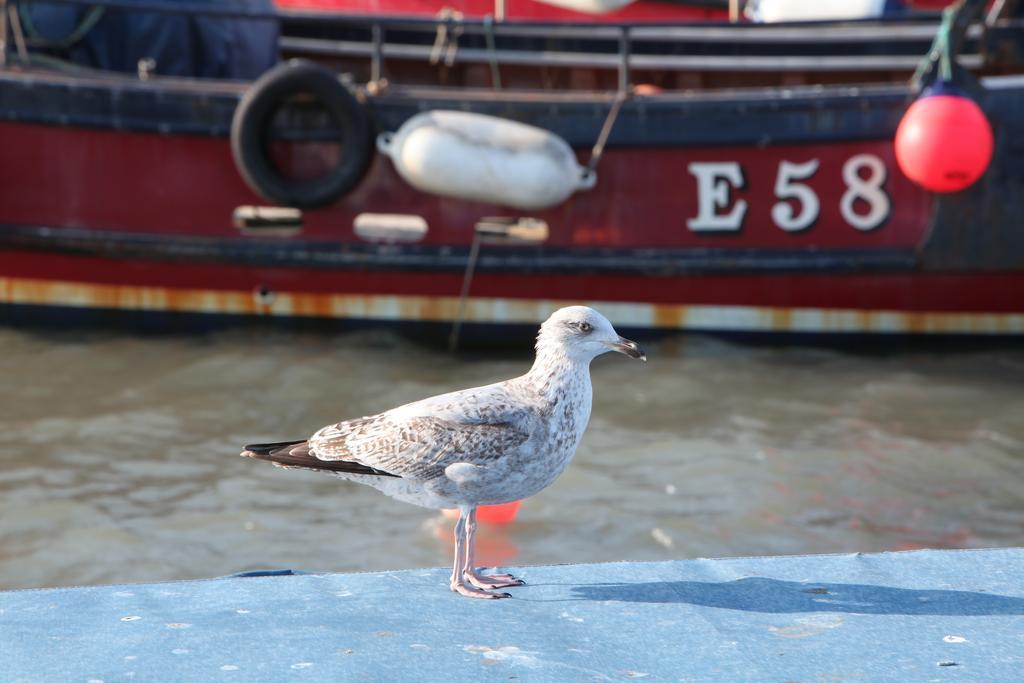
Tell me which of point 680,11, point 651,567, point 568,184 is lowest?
point 651,567

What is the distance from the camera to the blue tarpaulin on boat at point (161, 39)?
9375 millimetres

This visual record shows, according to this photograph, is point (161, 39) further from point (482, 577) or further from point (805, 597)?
point (805, 597)

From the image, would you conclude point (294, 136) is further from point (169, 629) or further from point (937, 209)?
point (169, 629)

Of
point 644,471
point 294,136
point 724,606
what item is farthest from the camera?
point 294,136

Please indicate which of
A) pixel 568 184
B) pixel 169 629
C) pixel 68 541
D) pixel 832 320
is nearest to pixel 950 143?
pixel 832 320

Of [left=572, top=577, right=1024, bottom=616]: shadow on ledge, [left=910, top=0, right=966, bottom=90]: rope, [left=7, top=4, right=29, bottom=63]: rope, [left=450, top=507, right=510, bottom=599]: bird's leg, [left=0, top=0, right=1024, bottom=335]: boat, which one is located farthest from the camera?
[left=7, top=4, right=29, bottom=63]: rope

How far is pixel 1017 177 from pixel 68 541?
578 centimetres

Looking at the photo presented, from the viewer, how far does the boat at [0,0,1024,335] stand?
27.0 feet

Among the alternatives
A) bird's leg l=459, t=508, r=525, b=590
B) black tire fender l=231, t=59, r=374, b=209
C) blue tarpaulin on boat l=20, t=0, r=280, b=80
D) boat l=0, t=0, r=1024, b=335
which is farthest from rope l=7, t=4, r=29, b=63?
bird's leg l=459, t=508, r=525, b=590

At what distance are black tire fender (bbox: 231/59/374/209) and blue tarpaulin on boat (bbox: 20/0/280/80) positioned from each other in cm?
146

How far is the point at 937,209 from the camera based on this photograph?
8.28 metres

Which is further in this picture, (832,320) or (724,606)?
(832,320)

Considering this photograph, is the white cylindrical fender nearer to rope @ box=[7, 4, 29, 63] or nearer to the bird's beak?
rope @ box=[7, 4, 29, 63]

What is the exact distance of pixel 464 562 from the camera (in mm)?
3219
